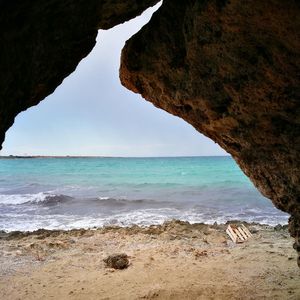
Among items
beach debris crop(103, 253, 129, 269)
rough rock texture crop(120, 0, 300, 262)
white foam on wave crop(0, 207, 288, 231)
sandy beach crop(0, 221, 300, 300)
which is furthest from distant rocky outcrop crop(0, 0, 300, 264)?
white foam on wave crop(0, 207, 288, 231)

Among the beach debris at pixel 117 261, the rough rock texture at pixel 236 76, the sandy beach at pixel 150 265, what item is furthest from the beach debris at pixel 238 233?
the rough rock texture at pixel 236 76

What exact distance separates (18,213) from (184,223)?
352 inches

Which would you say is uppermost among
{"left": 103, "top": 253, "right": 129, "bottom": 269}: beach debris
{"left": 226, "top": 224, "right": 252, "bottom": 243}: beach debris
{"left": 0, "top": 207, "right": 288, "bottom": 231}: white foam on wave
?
{"left": 226, "top": 224, "right": 252, "bottom": 243}: beach debris

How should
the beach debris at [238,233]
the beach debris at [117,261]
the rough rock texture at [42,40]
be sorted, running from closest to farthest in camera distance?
the rough rock texture at [42,40] < the beach debris at [117,261] < the beach debris at [238,233]

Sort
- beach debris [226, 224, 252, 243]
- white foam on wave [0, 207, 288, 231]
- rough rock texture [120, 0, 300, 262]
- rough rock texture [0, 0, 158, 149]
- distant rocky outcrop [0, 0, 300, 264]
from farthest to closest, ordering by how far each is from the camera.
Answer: white foam on wave [0, 207, 288, 231]
beach debris [226, 224, 252, 243]
rough rock texture [120, 0, 300, 262]
distant rocky outcrop [0, 0, 300, 264]
rough rock texture [0, 0, 158, 149]

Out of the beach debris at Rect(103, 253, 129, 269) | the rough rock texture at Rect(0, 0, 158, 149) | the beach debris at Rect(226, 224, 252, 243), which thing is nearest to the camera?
the rough rock texture at Rect(0, 0, 158, 149)

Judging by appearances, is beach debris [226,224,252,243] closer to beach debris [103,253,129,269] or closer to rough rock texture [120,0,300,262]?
beach debris [103,253,129,269]

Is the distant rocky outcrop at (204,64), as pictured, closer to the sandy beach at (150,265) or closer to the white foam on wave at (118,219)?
the sandy beach at (150,265)

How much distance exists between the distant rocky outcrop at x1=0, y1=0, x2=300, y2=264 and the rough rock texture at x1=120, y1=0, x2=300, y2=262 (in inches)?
0.4

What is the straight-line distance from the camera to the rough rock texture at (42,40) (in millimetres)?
3199

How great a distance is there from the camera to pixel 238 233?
10.6m

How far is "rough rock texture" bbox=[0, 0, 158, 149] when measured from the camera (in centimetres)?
320

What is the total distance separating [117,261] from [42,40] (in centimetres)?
524

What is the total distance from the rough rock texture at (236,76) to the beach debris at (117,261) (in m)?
3.62
